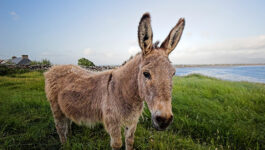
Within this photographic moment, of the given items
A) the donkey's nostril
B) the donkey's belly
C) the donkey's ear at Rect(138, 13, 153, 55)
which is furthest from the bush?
the donkey's nostril

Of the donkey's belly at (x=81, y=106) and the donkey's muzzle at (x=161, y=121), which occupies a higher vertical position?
the donkey's muzzle at (x=161, y=121)

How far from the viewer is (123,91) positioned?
1.95 meters

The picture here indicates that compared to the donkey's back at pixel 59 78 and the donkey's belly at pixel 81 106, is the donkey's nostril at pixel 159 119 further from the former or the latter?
the donkey's back at pixel 59 78

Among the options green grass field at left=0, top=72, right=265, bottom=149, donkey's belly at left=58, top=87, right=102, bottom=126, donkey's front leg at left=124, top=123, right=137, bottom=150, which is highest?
donkey's belly at left=58, top=87, right=102, bottom=126

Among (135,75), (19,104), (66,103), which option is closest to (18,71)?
(19,104)

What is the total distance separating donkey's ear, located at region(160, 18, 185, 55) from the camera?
65.9 inches

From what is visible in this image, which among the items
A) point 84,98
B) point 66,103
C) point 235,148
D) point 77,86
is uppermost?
point 77,86

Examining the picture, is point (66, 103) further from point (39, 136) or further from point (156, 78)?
point (156, 78)

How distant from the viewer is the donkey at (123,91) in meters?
1.33

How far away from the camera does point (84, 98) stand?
2443mm

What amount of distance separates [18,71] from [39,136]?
11.2 meters

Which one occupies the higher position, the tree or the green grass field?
the tree

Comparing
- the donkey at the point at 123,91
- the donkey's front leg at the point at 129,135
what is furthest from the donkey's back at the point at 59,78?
the donkey's front leg at the point at 129,135

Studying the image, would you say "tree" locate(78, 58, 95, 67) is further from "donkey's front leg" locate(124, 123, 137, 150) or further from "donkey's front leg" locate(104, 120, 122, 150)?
"donkey's front leg" locate(104, 120, 122, 150)
